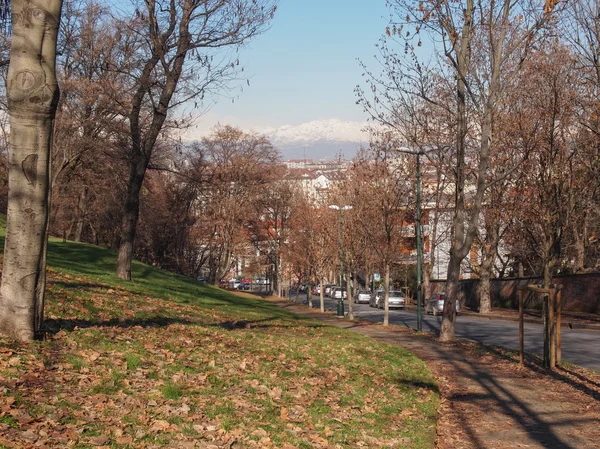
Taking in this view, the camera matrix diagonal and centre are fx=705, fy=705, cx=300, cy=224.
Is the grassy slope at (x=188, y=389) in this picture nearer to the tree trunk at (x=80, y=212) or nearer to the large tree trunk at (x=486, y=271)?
the large tree trunk at (x=486, y=271)

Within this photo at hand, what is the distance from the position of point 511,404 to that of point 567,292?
99.9 feet

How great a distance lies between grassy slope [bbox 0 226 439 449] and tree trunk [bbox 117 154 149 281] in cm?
881

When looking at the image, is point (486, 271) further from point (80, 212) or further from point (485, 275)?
point (80, 212)

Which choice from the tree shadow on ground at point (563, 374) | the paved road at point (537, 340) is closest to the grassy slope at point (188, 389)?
the tree shadow on ground at point (563, 374)

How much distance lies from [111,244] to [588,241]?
3353 centimetres

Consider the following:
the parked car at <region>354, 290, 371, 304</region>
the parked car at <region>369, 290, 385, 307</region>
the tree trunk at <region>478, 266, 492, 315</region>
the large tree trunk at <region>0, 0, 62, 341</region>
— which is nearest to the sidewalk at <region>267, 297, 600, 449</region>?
the large tree trunk at <region>0, 0, 62, 341</region>

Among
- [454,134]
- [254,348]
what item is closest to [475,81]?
[454,134]

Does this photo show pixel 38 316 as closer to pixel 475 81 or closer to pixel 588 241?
pixel 475 81

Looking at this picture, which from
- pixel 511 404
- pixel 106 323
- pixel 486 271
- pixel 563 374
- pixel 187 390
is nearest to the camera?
pixel 187 390

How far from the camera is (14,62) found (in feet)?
27.2

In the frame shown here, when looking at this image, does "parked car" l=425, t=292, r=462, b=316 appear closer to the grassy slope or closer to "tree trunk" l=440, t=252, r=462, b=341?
"tree trunk" l=440, t=252, r=462, b=341

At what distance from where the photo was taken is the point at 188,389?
809cm

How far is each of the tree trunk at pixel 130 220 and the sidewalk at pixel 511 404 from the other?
35.4 ft

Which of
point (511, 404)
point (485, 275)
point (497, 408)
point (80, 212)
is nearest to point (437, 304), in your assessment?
point (485, 275)
